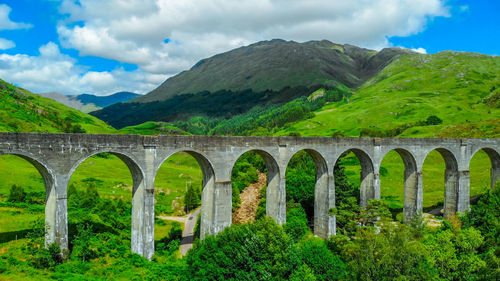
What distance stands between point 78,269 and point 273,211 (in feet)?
75.5

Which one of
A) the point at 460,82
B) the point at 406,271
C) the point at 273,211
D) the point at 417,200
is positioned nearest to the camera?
the point at 406,271

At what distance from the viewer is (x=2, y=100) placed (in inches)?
4193

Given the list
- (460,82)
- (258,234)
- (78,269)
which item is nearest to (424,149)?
(258,234)

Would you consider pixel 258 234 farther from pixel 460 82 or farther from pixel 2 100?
pixel 460 82

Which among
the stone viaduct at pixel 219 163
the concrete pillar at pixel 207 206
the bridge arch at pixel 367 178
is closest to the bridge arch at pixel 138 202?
the stone viaduct at pixel 219 163

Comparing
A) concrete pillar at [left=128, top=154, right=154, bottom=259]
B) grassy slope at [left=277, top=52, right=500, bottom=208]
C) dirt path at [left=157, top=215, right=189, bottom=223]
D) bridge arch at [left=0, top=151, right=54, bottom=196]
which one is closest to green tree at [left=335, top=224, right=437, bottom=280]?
concrete pillar at [left=128, top=154, right=154, bottom=259]

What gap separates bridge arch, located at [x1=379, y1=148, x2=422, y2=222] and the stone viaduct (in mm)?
155

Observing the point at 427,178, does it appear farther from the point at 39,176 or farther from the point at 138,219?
the point at 39,176

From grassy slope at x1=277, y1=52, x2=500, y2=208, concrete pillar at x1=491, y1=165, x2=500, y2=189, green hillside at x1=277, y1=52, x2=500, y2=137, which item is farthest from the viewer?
green hillside at x1=277, y1=52, x2=500, y2=137

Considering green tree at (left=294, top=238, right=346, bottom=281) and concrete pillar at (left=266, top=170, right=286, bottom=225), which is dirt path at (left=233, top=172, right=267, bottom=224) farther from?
green tree at (left=294, top=238, right=346, bottom=281)

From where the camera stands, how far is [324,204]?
4409 centimetres

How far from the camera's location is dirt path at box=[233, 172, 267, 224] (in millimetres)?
55759

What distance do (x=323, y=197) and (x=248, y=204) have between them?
22.3m

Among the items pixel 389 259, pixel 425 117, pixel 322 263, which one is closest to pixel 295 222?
pixel 322 263
